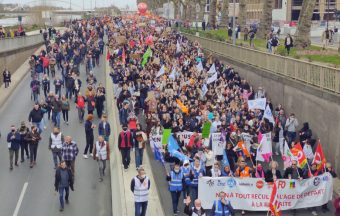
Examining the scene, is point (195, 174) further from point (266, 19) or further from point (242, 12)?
point (242, 12)

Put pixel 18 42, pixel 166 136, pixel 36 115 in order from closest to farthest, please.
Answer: pixel 166 136, pixel 36 115, pixel 18 42

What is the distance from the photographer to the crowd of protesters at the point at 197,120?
14969 millimetres

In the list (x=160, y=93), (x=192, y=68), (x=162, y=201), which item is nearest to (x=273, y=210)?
(x=162, y=201)

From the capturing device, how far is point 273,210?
1418 centimetres

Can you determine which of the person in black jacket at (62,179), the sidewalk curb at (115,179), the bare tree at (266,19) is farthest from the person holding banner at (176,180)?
the bare tree at (266,19)

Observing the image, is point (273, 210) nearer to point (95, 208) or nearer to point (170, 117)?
point (95, 208)

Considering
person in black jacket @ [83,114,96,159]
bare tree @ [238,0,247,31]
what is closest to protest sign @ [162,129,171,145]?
person in black jacket @ [83,114,96,159]

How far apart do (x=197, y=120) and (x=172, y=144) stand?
116 inches

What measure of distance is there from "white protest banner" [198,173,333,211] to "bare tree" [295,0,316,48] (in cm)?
1852

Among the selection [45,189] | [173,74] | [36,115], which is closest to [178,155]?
[45,189]

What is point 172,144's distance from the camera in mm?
17547

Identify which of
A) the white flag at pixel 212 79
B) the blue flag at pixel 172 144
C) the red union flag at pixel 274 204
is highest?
the white flag at pixel 212 79

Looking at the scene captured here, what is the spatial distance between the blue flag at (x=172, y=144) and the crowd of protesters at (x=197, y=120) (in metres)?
0.23

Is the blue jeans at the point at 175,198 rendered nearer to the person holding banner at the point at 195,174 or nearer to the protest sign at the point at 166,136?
A: the person holding banner at the point at 195,174
